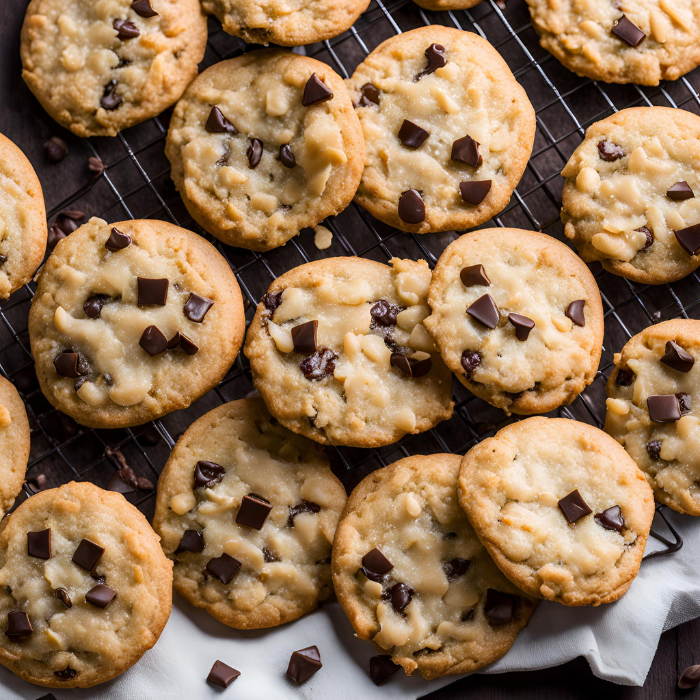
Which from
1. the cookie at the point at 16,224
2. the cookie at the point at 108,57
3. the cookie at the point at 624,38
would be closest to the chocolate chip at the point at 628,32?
the cookie at the point at 624,38

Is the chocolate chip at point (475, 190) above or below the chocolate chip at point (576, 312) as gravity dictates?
above

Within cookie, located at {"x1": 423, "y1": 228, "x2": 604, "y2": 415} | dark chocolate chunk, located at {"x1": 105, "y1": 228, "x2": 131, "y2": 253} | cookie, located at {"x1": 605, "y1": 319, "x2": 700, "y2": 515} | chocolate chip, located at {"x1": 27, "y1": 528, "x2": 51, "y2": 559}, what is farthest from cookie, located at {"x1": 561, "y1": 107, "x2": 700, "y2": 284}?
chocolate chip, located at {"x1": 27, "y1": 528, "x2": 51, "y2": 559}

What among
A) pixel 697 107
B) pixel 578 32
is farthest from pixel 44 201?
pixel 697 107

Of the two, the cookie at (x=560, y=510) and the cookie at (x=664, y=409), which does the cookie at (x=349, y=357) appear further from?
the cookie at (x=664, y=409)

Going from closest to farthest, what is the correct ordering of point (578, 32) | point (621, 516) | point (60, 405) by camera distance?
point (621, 516), point (60, 405), point (578, 32)

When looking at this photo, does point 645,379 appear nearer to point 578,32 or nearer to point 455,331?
point 455,331
